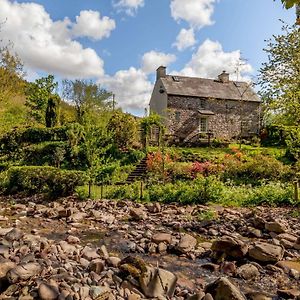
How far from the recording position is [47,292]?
4.36 m

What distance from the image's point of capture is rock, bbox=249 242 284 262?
6.28m

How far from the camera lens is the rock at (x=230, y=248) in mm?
6422

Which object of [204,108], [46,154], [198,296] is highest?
[204,108]

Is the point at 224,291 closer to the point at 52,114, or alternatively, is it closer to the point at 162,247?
the point at 162,247

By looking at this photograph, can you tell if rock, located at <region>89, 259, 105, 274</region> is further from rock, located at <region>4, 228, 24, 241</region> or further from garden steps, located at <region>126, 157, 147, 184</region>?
garden steps, located at <region>126, 157, 147, 184</region>

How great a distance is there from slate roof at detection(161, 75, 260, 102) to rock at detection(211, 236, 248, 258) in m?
26.7

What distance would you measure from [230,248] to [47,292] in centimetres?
372

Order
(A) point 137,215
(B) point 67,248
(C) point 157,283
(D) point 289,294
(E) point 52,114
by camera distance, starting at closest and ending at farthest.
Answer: (C) point 157,283
(D) point 289,294
(B) point 67,248
(A) point 137,215
(E) point 52,114

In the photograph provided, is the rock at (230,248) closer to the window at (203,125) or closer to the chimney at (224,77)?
the window at (203,125)

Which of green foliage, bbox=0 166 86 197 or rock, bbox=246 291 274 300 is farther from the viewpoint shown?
green foliage, bbox=0 166 86 197

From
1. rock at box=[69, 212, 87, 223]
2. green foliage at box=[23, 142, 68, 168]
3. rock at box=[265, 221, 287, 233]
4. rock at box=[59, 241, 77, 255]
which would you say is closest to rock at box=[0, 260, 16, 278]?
rock at box=[59, 241, 77, 255]

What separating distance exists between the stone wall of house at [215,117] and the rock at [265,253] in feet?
83.1

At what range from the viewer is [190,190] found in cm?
1272

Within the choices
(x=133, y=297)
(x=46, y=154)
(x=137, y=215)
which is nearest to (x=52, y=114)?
(x=46, y=154)
